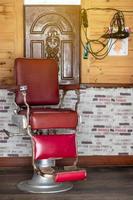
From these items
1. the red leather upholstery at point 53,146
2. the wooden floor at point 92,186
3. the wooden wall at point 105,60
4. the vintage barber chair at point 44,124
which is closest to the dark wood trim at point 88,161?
the wooden floor at point 92,186

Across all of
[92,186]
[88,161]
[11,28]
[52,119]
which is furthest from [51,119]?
[11,28]

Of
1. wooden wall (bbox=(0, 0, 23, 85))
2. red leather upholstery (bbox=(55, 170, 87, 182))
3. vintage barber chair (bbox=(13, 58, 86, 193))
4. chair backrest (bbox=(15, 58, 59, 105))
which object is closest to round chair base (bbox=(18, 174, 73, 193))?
vintage barber chair (bbox=(13, 58, 86, 193))

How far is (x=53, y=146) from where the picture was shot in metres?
3.30

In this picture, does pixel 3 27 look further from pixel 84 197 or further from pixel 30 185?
pixel 84 197

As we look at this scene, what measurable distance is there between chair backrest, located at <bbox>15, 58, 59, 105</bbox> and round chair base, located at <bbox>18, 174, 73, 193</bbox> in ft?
2.44

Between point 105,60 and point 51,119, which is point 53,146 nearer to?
point 51,119

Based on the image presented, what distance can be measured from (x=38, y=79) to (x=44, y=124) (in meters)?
0.65

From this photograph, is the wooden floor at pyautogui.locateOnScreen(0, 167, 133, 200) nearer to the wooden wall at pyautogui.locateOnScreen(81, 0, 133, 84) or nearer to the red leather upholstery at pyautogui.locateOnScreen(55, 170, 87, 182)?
the red leather upholstery at pyautogui.locateOnScreen(55, 170, 87, 182)

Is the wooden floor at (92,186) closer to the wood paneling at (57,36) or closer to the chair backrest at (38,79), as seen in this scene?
the chair backrest at (38,79)

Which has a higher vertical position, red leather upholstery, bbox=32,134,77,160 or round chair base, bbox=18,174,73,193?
red leather upholstery, bbox=32,134,77,160

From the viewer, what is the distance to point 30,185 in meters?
3.45

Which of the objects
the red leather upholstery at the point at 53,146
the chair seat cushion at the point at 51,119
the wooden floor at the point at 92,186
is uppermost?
the chair seat cushion at the point at 51,119

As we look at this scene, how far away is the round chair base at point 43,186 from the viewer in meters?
3.34

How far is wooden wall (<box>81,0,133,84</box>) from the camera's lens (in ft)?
14.0
